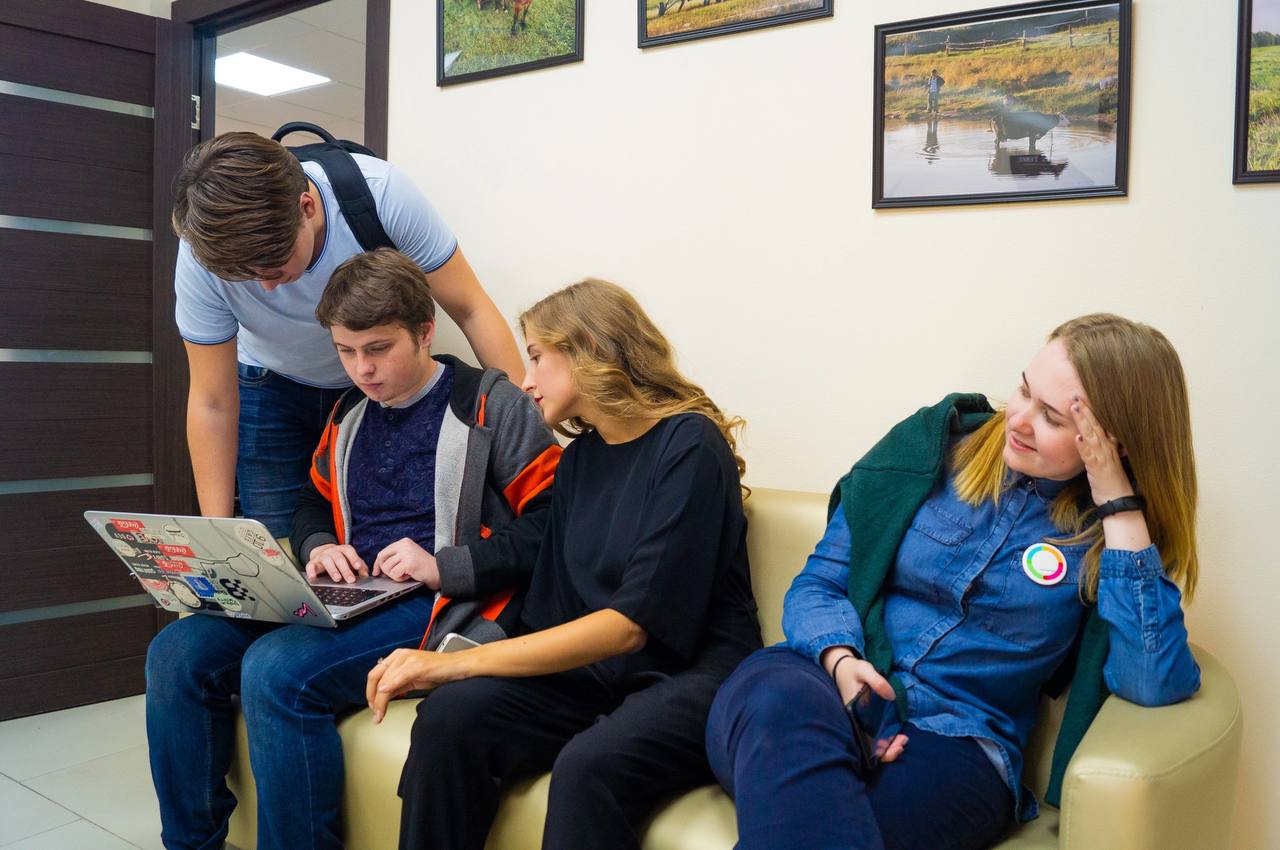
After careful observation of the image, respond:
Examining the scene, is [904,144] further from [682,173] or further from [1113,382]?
[1113,382]

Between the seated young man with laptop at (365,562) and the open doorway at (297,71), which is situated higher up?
the open doorway at (297,71)

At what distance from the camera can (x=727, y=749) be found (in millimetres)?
1337

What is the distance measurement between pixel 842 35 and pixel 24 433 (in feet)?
8.35

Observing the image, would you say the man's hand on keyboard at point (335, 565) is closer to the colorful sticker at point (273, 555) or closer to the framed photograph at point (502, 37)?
the colorful sticker at point (273, 555)

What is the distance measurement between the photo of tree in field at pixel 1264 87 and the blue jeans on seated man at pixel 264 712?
1.66 meters

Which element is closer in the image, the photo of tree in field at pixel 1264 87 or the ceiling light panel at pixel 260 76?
the photo of tree in field at pixel 1264 87

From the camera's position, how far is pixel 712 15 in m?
2.15

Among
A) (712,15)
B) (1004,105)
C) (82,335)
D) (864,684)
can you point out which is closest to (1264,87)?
(1004,105)

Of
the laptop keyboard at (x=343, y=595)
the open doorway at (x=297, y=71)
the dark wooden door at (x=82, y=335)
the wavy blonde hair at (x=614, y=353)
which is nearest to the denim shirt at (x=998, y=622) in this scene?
the wavy blonde hair at (x=614, y=353)

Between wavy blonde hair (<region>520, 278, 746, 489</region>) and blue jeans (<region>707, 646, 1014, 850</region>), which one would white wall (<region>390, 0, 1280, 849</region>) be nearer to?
wavy blonde hair (<region>520, 278, 746, 489</region>)

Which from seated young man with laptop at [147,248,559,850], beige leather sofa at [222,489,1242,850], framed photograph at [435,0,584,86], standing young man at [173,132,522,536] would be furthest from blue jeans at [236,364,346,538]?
framed photograph at [435,0,584,86]

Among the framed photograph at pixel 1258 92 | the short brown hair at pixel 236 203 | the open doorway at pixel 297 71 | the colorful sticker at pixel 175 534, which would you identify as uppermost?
the open doorway at pixel 297 71

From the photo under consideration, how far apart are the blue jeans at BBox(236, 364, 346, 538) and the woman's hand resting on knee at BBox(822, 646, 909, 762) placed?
1.40 m

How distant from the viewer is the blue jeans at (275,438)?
2270 mm
